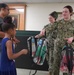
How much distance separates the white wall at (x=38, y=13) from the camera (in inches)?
281

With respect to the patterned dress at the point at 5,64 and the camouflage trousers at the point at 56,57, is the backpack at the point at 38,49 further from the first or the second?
the patterned dress at the point at 5,64

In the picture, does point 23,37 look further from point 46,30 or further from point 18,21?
point 18,21

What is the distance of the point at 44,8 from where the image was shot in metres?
7.21

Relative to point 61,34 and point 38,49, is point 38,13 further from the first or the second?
point 61,34

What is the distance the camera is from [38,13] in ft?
23.9

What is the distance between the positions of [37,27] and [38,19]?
0.38m

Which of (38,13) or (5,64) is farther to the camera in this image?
(38,13)

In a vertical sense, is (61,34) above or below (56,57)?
above

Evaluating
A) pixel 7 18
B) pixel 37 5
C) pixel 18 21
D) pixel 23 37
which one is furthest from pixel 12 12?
pixel 7 18

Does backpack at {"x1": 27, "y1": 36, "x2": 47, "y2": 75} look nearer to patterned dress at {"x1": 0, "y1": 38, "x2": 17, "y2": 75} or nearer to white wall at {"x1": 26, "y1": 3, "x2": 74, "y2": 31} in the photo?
patterned dress at {"x1": 0, "y1": 38, "x2": 17, "y2": 75}

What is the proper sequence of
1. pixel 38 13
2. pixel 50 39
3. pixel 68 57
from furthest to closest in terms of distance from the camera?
pixel 38 13, pixel 50 39, pixel 68 57

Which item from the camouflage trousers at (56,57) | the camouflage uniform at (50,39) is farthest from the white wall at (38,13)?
the camouflage trousers at (56,57)

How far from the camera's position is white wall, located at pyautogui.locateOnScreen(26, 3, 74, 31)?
713 cm

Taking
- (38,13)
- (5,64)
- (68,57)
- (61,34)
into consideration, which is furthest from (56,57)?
(38,13)
